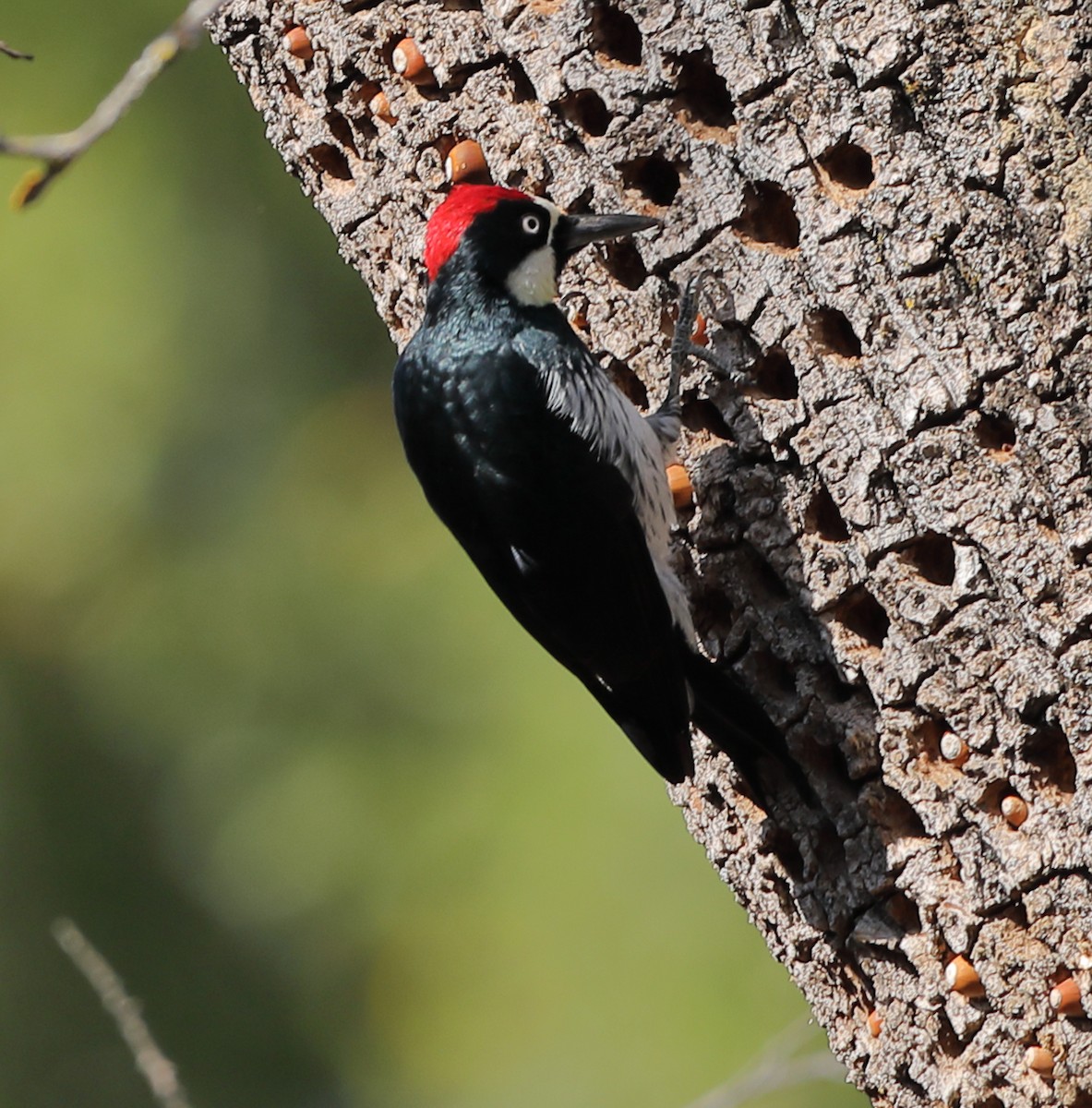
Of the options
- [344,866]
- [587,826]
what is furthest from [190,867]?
[587,826]

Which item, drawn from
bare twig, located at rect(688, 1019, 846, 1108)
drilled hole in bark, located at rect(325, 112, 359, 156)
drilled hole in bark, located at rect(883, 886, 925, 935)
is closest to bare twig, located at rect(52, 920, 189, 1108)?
bare twig, located at rect(688, 1019, 846, 1108)

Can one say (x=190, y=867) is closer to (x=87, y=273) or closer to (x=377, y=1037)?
(x=377, y=1037)

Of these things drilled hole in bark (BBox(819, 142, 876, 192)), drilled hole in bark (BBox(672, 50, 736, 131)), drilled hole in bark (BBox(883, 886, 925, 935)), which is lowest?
drilled hole in bark (BBox(883, 886, 925, 935))

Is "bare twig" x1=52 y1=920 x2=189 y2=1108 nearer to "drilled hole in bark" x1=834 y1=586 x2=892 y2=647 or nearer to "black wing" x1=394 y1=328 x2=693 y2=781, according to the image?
"black wing" x1=394 y1=328 x2=693 y2=781

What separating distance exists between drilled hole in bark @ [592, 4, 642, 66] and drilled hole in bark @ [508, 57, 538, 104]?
0.51 feet

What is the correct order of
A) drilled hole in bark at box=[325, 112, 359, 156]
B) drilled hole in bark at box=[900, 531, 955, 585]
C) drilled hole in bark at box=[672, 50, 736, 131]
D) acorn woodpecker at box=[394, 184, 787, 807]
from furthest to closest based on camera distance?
1. drilled hole in bark at box=[325, 112, 359, 156]
2. acorn woodpecker at box=[394, 184, 787, 807]
3. drilled hole in bark at box=[672, 50, 736, 131]
4. drilled hole in bark at box=[900, 531, 955, 585]

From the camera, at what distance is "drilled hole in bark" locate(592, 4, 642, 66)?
8.26 ft

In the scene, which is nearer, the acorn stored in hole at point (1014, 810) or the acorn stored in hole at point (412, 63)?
the acorn stored in hole at point (1014, 810)

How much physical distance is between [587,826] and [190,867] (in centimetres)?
186

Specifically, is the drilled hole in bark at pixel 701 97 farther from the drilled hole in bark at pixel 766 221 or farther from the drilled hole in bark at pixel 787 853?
the drilled hole in bark at pixel 787 853

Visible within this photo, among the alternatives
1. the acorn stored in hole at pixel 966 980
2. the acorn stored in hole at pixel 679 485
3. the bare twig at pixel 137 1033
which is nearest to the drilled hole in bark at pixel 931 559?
the acorn stored in hole at pixel 679 485

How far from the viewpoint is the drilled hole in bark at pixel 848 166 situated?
7.56 ft

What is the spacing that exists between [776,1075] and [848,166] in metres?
1.57

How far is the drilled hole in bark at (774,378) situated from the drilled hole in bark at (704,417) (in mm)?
101
